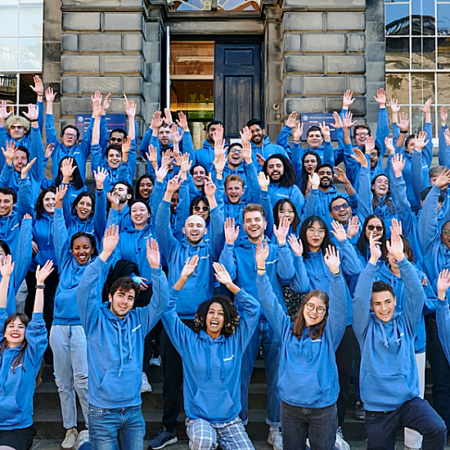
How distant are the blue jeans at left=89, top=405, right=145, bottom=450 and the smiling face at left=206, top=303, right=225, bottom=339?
32.9 inches

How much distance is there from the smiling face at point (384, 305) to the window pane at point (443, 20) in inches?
310

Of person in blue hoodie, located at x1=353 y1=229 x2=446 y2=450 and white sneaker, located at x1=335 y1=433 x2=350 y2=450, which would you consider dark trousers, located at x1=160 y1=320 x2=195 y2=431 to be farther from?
person in blue hoodie, located at x1=353 y1=229 x2=446 y2=450

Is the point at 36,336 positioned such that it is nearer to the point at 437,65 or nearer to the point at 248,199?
the point at 248,199

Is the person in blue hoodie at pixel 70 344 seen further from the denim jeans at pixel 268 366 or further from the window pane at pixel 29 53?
the window pane at pixel 29 53

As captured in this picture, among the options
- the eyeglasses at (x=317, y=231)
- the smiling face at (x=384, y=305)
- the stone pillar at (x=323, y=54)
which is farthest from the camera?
the stone pillar at (x=323, y=54)

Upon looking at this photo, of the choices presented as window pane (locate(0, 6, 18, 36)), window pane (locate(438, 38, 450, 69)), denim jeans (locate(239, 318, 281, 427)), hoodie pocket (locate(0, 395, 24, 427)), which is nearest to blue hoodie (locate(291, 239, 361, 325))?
denim jeans (locate(239, 318, 281, 427))

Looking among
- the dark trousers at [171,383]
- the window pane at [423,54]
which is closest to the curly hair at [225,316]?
the dark trousers at [171,383]

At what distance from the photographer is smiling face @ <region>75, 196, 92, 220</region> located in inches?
240

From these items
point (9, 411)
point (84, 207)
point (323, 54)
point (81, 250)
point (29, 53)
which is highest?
point (29, 53)

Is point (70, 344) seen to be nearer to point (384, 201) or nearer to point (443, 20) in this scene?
point (384, 201)

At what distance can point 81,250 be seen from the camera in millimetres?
5363

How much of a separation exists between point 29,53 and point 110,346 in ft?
26.1

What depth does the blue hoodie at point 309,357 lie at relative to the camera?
14.4ft

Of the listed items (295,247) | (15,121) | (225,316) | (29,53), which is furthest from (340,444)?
(29,53)
